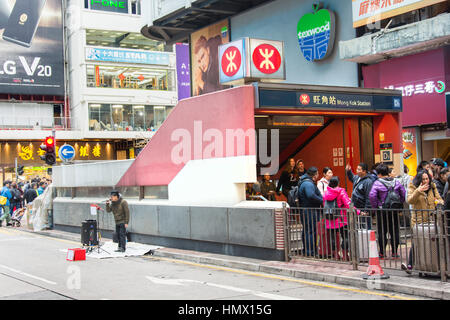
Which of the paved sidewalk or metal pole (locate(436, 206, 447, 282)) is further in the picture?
metal pole (locate(436, 206, 447, 282))

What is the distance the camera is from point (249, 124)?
12031 mm

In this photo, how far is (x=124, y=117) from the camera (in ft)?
179

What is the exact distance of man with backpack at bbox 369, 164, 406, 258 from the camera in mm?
9477

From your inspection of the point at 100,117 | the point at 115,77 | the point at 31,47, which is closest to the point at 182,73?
the point at 115,77

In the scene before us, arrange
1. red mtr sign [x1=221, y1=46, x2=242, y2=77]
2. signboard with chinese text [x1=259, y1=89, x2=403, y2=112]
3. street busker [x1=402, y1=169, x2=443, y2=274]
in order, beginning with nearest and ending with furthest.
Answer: street busker [x1=402, y1=169, x2=443, y2=274] < signboard with chinese text [x1=259, y1=89, x2=403, y2=112] < red mtr sign [x1=221, y1=46, x2=242, y2=77]

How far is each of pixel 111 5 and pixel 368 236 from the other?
168 feet

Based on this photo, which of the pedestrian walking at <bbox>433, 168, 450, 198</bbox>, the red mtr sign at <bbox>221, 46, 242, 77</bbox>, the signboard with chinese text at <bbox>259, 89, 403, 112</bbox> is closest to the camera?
the pedestrian walking at <bbox>433, 168, 450, 198</bbox>

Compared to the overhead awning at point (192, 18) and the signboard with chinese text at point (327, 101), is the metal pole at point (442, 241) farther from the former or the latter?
the overhead awning at point (192, 18)

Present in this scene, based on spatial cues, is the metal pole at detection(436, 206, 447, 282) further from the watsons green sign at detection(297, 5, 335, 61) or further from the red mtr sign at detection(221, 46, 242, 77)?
the watsons green sign at detection(297, 5, 335, 61)

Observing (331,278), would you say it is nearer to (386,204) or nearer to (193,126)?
(386,204)

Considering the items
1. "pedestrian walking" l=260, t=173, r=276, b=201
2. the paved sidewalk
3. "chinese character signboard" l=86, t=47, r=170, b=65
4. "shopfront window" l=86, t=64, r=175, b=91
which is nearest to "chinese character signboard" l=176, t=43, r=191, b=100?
"chinese character signboard" l=86, t=47, r=170, b=65

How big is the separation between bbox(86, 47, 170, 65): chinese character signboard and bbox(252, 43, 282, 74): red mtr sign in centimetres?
4279
